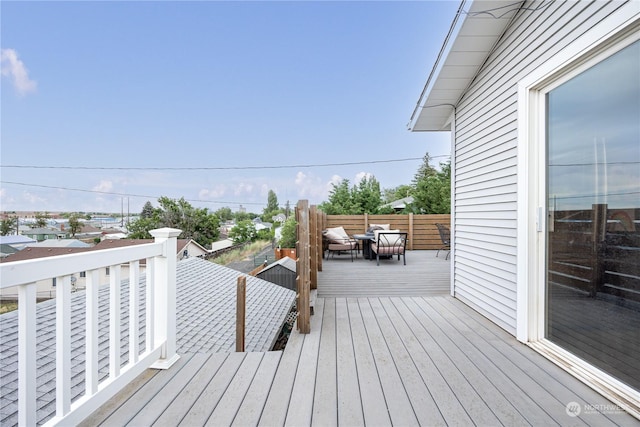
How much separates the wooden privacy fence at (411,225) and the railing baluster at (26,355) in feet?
26.1

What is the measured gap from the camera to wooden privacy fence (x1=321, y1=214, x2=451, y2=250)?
9.10 meters

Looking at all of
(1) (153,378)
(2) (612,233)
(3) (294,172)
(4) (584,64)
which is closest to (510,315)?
(2) (612,233)

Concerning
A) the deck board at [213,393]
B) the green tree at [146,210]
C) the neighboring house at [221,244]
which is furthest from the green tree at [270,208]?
the deck board at [213,393]

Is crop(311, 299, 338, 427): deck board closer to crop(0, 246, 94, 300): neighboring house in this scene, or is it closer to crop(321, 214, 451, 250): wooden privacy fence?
crop(0, 246, 94, 300): neighboring house

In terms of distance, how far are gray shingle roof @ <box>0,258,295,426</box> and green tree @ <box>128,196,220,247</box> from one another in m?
25.6

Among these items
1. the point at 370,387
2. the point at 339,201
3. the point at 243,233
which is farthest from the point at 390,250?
the point at 243,233

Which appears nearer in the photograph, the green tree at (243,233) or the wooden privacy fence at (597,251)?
the wooden privacy fence at (597,251)

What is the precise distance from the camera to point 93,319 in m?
1.48

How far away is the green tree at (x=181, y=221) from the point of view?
31047 mm

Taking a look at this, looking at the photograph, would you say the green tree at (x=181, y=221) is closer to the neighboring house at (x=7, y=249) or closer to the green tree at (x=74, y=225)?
the green tree at (x=74, y=225)

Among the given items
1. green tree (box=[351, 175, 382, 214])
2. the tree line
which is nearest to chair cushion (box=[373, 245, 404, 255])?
the tree line

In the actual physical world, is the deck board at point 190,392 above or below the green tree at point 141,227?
above

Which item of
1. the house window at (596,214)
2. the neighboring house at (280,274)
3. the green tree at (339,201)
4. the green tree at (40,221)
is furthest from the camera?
the green tree at (40,221)
